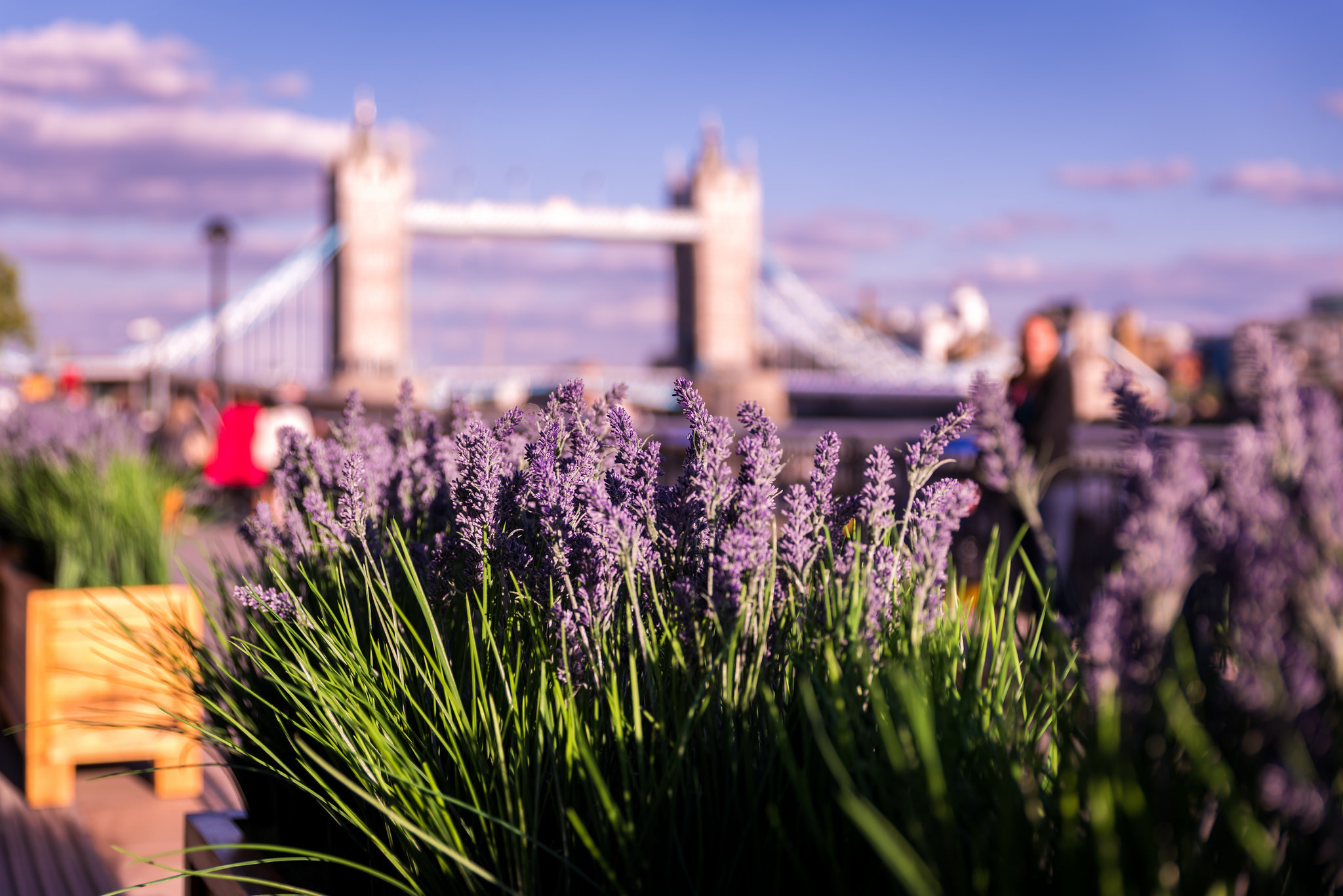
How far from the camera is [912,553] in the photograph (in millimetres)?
1412

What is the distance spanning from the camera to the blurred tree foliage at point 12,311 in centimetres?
4769

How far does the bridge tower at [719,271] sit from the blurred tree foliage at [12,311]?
27.5m

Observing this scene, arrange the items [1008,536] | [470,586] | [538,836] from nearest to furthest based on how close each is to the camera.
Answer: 1. [538,836]
2. [470,586]
3. [1008,536]

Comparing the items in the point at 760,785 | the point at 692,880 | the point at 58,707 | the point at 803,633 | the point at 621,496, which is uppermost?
the point at 621,496

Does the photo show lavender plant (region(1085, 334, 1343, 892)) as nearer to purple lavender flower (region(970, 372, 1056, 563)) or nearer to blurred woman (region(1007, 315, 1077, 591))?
purple lavender flower (region(970, 372, 1056, 563))

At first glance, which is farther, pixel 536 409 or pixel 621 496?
pixel 536 409

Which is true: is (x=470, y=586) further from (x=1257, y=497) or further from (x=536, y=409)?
(x=1257, y=497)

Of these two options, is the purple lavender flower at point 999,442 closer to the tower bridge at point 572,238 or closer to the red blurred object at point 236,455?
the red blurred object at point 236,455

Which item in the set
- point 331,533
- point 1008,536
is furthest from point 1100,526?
point 331,533

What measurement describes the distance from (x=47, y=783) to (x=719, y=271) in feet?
166

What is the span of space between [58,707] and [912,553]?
293 cm

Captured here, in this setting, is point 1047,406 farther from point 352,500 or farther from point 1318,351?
point 352,500

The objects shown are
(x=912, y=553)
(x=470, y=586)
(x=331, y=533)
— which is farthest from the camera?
(x=331, y=533)

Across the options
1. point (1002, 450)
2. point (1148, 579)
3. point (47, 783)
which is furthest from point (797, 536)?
point (47, 783)
